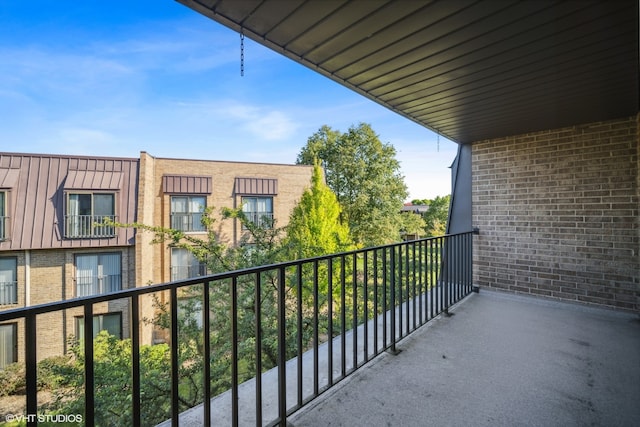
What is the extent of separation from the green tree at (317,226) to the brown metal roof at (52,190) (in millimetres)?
5707

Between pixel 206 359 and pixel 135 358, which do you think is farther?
pixel 206 359

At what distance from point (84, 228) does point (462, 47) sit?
11.2 meters

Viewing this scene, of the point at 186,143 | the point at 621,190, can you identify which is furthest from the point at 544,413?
the point at 186,143

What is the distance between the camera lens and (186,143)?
16.1 meters

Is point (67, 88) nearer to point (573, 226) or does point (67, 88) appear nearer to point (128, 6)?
point (128, 6)

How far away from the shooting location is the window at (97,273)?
29.7 ft

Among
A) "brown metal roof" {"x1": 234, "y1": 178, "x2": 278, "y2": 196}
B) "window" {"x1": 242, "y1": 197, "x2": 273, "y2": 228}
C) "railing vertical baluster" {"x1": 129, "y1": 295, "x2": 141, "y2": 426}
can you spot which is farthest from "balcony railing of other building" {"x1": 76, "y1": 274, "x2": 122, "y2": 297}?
"railing vertical baluster" {"x1": 129, "y1": 295, "x2": 141, "y2": 426}

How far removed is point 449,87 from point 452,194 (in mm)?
2492

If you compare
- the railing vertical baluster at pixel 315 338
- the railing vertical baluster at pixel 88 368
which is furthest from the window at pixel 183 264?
the railing vertical baluster at pixel 88 368

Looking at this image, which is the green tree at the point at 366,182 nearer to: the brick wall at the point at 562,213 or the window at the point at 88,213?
the window at the point at 88,213

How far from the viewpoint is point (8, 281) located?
8.29 metres

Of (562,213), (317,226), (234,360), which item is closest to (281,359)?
(234,360)

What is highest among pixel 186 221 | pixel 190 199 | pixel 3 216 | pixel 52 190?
pixel 52 190

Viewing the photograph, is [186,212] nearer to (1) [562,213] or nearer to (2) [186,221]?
(2) [186,221]
